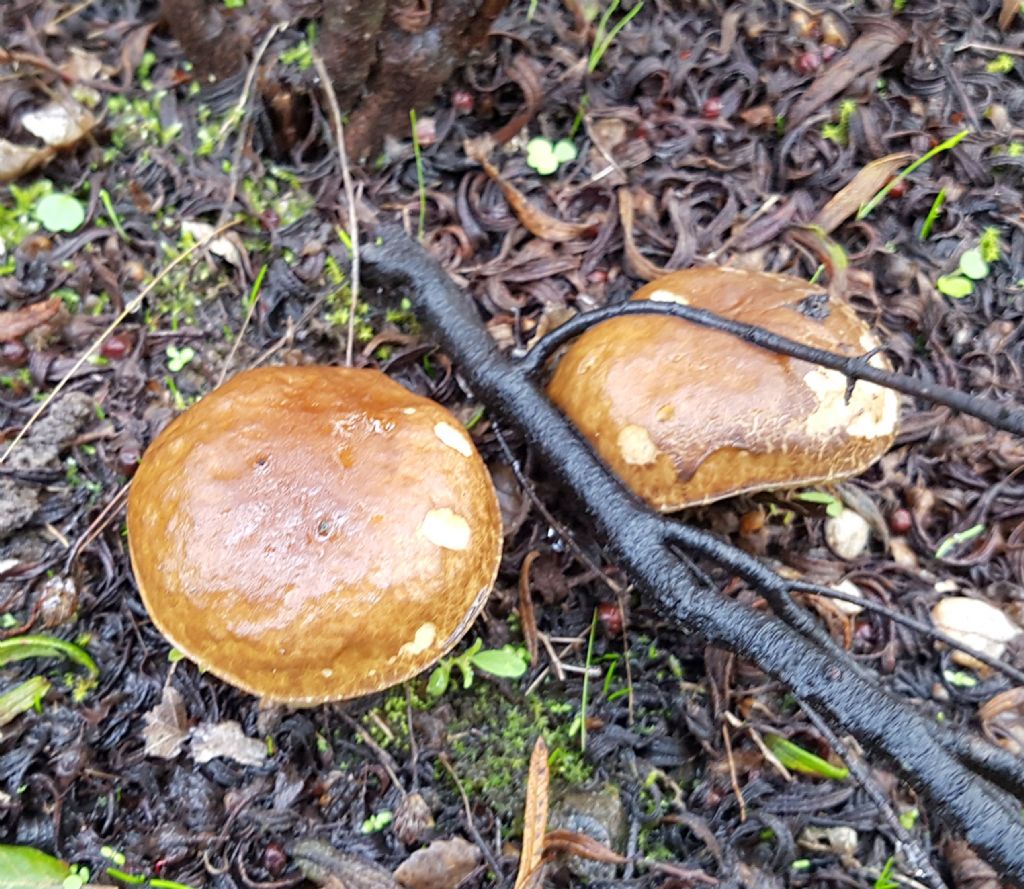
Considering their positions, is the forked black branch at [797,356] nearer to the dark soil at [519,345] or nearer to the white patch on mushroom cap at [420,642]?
the dark soil at [519,345]

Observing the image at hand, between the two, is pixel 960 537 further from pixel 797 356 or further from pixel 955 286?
pixel 797 356

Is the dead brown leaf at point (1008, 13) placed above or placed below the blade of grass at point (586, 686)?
above

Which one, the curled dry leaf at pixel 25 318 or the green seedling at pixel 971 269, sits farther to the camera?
the green seedling at pixel 971 269

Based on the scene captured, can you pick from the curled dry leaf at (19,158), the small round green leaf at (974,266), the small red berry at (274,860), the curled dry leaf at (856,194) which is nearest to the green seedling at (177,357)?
the curled dry leaf at (19,158)

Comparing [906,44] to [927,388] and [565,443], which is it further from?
[565,443]

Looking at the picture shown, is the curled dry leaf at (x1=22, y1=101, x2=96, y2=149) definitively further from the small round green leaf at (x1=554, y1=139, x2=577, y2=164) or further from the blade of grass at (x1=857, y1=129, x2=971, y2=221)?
the blade of grass at (x1=857, y1=129, x2=971, y2=221)

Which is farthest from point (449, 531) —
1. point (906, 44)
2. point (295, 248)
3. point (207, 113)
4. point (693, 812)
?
point (906, 44)
